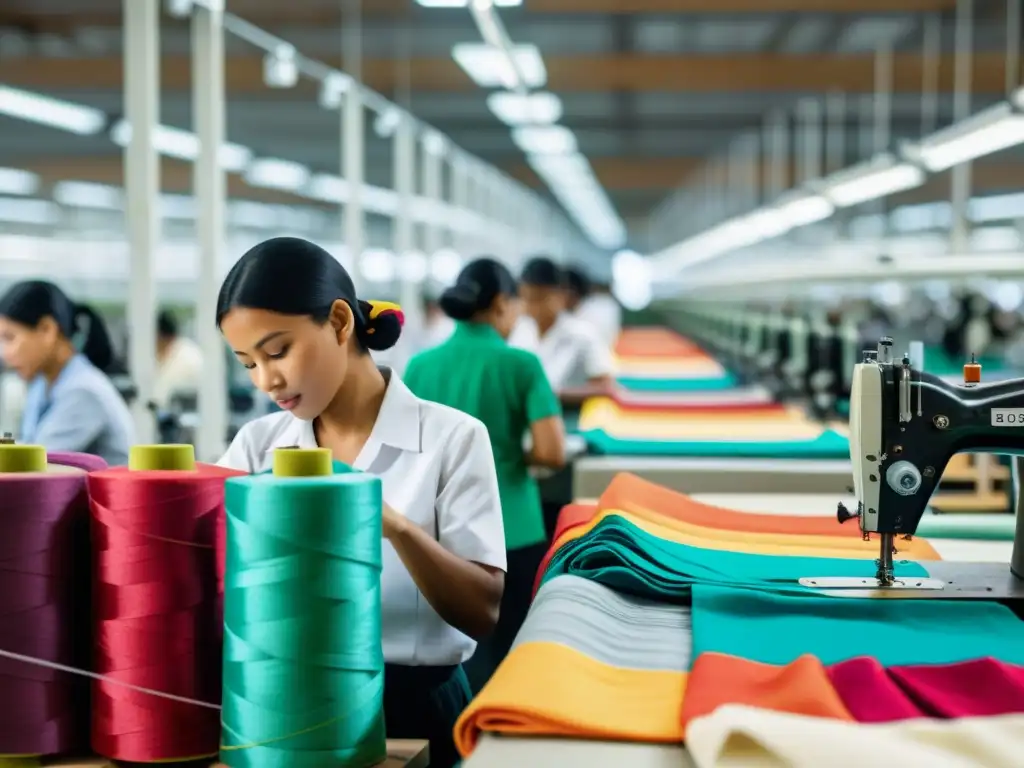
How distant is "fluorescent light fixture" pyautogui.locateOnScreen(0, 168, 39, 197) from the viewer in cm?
1836

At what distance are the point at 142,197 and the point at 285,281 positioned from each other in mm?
3387

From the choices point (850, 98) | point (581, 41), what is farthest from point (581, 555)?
point (850, 98)

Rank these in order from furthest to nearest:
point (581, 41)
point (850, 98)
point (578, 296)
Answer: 1. point (850, 98)
2. point (581, 41)
3. point (578, 296)

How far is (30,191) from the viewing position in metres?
20.0

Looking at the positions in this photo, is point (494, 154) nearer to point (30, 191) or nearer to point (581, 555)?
point (30, 191)

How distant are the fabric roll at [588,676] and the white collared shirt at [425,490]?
5.8 inches

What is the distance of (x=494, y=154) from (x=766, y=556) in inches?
610

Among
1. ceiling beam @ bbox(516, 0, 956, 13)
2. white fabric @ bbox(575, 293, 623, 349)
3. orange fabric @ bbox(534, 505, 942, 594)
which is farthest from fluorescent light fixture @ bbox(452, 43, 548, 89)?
orange fabric @ bbox(534, 505, 942, 594)

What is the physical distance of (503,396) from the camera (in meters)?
4.03

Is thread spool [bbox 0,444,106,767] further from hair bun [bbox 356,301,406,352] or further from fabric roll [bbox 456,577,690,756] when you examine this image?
hair bun [bbox 356,301,406,352]

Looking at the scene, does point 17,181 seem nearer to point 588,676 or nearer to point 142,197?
point 142,197

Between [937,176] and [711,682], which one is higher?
[937,176]

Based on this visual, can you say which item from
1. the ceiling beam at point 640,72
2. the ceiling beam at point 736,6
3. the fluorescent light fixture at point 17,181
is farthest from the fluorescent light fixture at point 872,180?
the fluorescent light fixture at point 17,181

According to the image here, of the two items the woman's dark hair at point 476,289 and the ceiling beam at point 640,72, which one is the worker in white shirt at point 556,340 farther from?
the ceiling beam at point 640,72
